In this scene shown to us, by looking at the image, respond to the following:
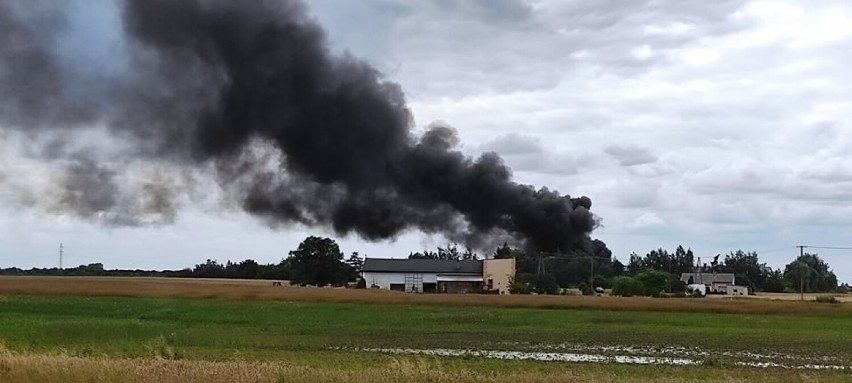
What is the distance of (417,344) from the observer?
3434cm

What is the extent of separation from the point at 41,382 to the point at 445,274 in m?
123

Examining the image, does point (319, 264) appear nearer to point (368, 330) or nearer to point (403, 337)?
point (368, 330)

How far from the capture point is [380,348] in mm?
31781

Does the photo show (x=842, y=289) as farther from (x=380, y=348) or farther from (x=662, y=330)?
(x=380, y=348)

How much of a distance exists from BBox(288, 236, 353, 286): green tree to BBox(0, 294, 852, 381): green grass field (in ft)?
254

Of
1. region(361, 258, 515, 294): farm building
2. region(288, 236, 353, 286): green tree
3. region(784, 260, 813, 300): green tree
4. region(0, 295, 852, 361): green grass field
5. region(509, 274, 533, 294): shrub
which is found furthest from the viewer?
region(784, 260, 813, 300): green tree

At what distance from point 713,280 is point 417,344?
139507mm

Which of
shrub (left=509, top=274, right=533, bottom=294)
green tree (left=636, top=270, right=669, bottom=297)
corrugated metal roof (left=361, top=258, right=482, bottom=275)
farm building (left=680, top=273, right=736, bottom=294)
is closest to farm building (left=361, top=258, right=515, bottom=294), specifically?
corrugated metal roof (left=361, top=258, right=482, bottom=275)

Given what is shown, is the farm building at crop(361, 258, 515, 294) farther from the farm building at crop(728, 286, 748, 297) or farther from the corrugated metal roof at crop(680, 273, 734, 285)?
the corrugated metal roof at crop(680, 273, 734, 285)

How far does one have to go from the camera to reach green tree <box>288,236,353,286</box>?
14238 cm

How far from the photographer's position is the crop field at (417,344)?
16844 mm

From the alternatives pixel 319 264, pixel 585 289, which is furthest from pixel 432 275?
pixel 585 289

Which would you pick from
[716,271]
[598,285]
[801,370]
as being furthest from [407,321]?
[716,271]

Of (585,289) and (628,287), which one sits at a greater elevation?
(628,287)
